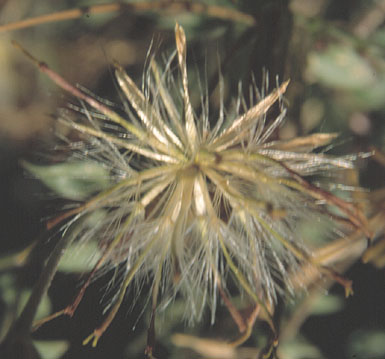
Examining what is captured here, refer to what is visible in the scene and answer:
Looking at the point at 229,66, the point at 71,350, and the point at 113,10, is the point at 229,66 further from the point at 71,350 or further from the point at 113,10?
the point at 71,350

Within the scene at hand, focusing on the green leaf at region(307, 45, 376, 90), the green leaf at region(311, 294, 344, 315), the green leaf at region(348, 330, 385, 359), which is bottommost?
the green leaf at region(348, 330, 385, 359)

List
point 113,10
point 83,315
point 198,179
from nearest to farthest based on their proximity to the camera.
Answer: point 198,179 < point 83,315 < point 113,10

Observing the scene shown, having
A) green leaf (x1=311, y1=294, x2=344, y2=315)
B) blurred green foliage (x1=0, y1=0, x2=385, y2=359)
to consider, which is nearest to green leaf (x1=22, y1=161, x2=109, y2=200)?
blurred green foliage (x1=0, y1=0, x2=385, y2=359)

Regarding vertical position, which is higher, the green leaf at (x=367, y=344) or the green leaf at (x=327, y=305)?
the green leaf at (x=327, y=305)

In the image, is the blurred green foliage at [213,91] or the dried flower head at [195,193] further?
the blurred green foliage at [213,91]

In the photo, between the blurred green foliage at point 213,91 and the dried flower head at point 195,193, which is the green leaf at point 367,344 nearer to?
the blurred green foliage at point 213,91

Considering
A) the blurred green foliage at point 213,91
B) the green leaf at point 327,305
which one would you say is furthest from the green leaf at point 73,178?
the green leaf at point 327,305

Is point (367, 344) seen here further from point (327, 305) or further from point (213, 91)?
point (213, 91)

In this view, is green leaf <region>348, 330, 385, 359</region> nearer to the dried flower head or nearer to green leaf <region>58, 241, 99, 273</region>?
the dried flower head

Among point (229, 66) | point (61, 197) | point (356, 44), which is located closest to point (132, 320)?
point (61, 197)
